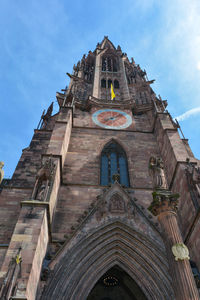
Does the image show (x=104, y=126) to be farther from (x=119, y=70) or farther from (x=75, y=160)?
(x=119, y=70)

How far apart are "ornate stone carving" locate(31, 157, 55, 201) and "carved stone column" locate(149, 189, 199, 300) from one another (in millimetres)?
3097

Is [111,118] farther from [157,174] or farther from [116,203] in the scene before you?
[157,174]

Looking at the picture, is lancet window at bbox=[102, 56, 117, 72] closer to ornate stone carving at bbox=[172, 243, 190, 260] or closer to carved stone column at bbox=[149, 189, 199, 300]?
carved stone column at bbox=[149, 189, 199, 300]

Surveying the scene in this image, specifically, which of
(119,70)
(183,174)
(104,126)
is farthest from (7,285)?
(119,70)

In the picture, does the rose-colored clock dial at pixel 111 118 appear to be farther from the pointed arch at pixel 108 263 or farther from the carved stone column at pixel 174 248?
the carved stone column at pixel 174 248

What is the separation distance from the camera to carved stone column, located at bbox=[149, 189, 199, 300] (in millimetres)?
4071

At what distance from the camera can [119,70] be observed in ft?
72.7

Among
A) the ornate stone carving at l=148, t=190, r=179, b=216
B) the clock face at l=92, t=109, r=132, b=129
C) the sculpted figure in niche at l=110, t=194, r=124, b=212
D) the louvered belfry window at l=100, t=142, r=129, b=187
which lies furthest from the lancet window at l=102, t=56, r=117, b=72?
the ornate stone carving at l=148, t=190, r=179, b=216

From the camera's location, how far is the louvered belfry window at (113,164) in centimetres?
1017

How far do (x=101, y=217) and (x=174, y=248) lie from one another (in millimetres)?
3375

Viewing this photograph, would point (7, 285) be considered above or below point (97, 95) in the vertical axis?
below

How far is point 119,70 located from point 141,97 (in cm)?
583

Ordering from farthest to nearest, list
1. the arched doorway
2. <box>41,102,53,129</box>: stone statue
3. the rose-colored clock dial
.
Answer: <box>41,102,53,129</box>: stone statue
the rose-colored clock dial
the arched doorway

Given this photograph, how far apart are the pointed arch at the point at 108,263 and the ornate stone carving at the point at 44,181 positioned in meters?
1.59
